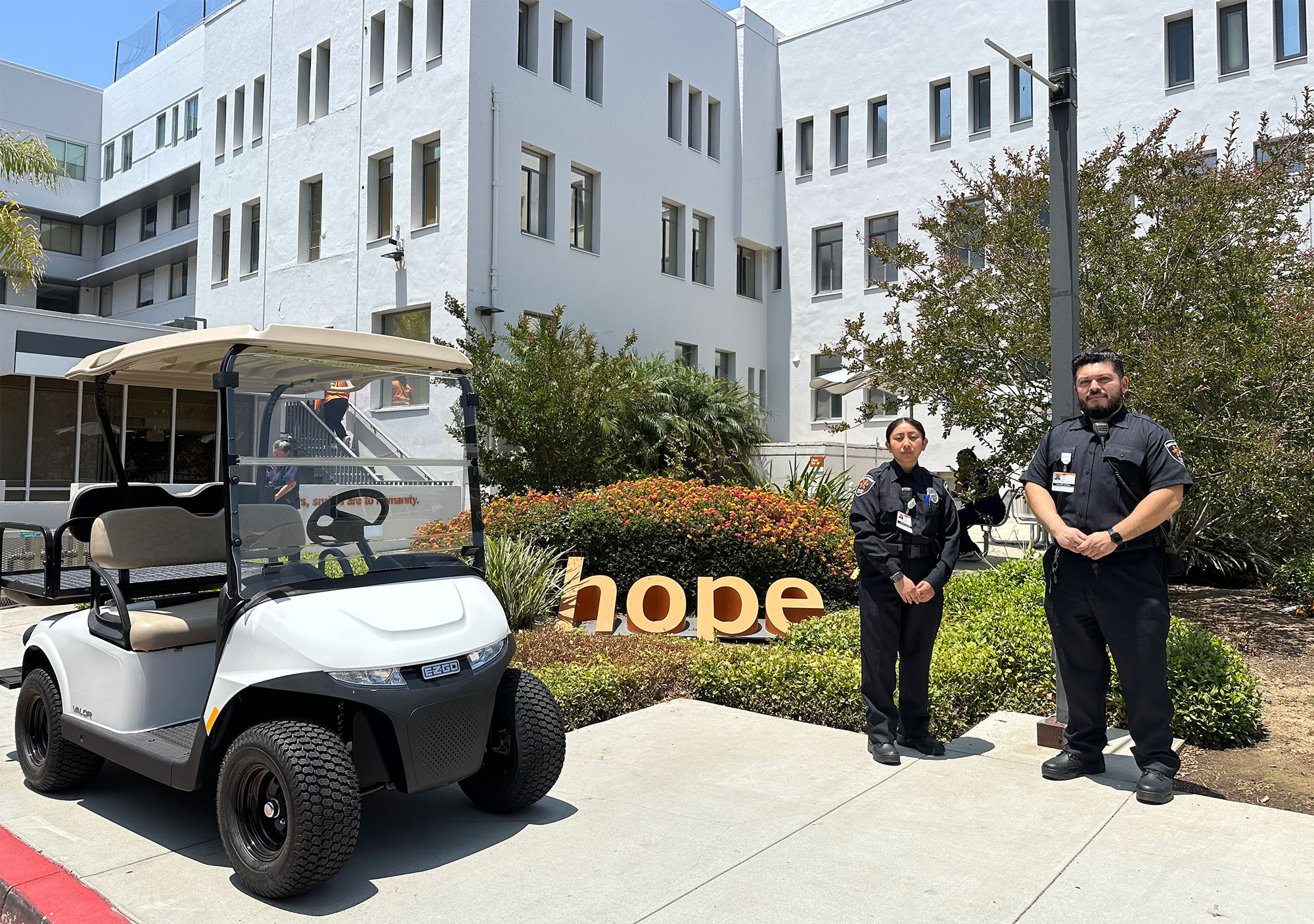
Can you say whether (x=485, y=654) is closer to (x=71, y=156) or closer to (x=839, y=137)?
(x=839, y=137)

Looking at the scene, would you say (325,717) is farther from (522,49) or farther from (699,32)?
(699,32)

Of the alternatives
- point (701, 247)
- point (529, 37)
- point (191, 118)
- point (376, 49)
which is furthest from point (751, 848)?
point (191, 118)

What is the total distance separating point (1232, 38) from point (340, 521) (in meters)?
21.1

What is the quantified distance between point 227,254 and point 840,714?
72.2ft

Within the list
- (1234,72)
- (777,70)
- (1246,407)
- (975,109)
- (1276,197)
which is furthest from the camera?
(777,70)

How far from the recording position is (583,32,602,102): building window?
2038cm

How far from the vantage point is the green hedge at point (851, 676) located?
18.9 ft

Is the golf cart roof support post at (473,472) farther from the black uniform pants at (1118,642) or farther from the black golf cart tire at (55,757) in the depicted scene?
the black uniform pants at (1118,642)

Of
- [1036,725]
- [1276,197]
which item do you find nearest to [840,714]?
[1036,725]

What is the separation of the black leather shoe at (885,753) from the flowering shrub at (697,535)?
195 inches

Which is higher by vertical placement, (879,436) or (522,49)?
(522,49)

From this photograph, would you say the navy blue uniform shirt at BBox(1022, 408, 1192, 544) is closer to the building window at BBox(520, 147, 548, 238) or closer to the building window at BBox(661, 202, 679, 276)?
the building window at BBox(520, 147, 548, 238)

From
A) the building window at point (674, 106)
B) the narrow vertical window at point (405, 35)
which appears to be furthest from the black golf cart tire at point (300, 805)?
the building window at point (674, 106)

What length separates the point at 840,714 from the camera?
20.6ft
